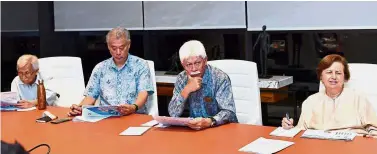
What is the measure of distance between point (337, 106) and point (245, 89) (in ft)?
2.09

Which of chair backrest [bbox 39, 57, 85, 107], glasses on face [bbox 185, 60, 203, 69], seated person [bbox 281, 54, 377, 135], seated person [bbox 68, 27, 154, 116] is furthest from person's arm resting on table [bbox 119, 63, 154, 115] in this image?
seated person [bbox 281, 54, 377, 135]

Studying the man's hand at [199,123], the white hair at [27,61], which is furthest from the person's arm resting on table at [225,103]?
the white hair at [27,61]

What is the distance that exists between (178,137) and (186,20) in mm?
2640

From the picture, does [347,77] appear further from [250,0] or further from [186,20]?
[186,20]

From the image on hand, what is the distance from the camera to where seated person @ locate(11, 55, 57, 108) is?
11.8 ft

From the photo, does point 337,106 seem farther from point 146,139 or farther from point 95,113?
point 95,113

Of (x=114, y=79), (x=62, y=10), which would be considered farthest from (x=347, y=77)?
(x=62, y=10)

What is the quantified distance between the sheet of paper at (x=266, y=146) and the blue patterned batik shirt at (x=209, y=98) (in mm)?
514

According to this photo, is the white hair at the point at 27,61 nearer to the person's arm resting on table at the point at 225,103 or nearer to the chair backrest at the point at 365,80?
the person's arm resting on table at the point at 225,103

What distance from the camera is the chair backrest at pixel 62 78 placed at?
396cm

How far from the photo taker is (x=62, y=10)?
19.1 feet

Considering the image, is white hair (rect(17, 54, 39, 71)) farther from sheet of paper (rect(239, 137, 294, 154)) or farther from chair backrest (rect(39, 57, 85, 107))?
sheet of paper (rect(239, 137, 294, 154))

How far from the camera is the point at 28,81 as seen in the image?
365 centimetres

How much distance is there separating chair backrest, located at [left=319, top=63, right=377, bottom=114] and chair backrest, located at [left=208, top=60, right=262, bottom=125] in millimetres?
431
